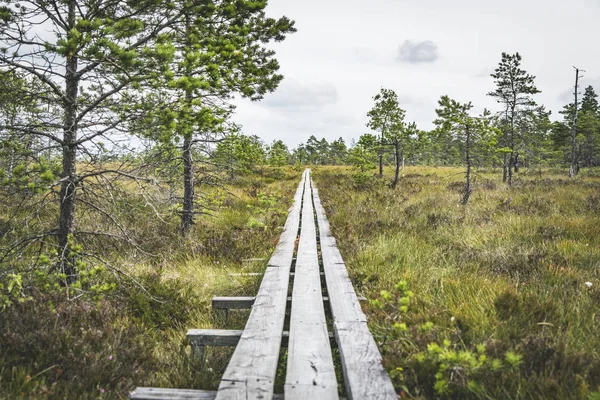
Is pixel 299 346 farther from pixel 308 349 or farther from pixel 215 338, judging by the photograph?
pixel 215 338

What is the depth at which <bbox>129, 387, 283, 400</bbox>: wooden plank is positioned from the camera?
200 centimetres

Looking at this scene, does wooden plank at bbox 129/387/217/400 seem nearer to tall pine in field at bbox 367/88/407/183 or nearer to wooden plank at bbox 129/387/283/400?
wooden plank at bbox 129/387/283/400

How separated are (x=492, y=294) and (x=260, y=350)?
95.2 inches

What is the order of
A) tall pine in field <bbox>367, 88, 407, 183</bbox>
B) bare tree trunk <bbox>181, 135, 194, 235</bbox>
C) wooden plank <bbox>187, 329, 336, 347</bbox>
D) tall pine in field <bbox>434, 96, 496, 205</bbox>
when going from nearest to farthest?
wooden plank <bbox>187, 329, 336, 347</bbox>
bare tree trunk <bbox>181, 135, 194, 235</bbox>
tall pine in field <bbox>434, 96, 496, 205</bbox>
tall pine in field <bbox>367, 88, 407, 183</bbox>

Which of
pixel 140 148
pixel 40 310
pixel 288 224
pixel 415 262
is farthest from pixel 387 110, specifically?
pixel 40 310

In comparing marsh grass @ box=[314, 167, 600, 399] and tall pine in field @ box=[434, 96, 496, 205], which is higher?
tall pine in field @ box=[434, 96, 496, 205]

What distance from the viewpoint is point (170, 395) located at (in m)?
2.03

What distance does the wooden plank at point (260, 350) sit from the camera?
206cm

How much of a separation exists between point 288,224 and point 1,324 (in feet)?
20.9

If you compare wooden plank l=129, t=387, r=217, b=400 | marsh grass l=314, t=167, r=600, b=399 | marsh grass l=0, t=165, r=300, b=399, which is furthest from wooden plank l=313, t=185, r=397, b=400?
marsh grass l=0, t=165, r=300, b=399

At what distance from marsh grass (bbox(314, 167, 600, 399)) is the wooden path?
0.22 m

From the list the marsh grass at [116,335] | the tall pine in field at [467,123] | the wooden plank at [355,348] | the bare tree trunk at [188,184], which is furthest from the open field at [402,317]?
the tall pine in field at [467,123]

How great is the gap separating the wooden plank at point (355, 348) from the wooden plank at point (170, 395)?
52cm

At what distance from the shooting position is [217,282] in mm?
4738
